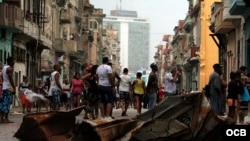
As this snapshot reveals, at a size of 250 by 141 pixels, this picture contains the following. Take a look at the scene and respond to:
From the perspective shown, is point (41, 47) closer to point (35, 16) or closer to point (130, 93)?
point (35, 16)

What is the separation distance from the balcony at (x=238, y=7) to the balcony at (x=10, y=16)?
11558 millimetres

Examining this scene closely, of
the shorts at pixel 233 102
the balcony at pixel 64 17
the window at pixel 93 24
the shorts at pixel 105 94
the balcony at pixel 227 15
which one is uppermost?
the window at pixel 93 24

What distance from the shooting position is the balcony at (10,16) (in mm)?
37037

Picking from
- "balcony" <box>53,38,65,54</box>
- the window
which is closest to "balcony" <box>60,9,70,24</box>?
"balcony" <box>53,38,65,54</box>

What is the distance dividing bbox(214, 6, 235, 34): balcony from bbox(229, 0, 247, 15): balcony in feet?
20.0

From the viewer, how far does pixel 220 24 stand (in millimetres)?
40375

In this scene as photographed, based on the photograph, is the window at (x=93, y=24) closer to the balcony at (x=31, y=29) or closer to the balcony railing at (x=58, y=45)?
the balcony railing at (x=58, y=45)

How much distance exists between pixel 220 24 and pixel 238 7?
8321 mm

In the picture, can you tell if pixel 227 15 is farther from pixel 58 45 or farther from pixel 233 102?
pixel 58 45

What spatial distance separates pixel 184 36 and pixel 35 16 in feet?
171

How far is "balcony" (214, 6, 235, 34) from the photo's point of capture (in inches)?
1581

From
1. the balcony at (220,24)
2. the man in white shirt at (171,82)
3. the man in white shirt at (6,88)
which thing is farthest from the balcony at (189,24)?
the man in white shirt at (6,88)

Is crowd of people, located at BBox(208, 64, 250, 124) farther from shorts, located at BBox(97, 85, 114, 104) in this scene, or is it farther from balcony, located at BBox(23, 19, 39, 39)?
balcony, located at BBox(23, 19, 39, 39)

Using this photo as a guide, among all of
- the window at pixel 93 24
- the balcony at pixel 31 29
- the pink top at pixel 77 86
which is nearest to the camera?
the pink top at pixel 77 86
